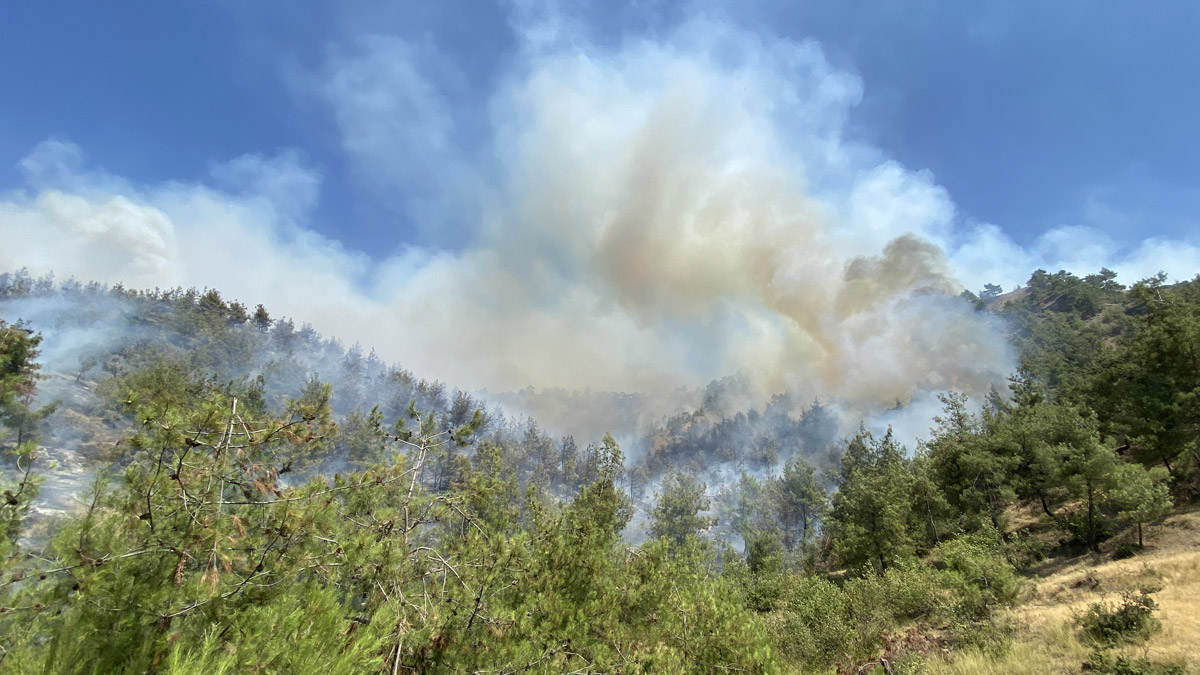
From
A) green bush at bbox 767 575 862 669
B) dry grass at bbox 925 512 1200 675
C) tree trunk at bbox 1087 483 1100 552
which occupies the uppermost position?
tree trunk at bbox 1087 483 1100 552

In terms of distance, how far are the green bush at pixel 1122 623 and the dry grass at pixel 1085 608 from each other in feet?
0.85

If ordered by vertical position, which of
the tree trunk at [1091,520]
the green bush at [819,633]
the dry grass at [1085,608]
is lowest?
the green bush at [819,633]

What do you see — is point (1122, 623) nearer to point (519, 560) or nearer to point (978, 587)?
point (978, 587)

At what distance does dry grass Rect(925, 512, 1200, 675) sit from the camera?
36.0ft

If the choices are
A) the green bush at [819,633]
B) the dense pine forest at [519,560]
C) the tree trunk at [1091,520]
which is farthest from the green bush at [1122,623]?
the tree trunk at [1091,520]

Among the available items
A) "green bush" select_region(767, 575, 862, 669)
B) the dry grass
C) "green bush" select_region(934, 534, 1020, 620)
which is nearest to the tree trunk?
the dry grass

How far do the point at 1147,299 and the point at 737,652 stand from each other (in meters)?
49.3

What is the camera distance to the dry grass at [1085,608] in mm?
10977

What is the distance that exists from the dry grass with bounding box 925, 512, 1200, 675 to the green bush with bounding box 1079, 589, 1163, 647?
0.85 feet

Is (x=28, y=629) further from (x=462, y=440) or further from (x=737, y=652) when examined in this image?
(x=737, y=652)

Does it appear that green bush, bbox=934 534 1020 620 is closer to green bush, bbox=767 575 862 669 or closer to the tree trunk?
green bush, bbox=767 575 862 669

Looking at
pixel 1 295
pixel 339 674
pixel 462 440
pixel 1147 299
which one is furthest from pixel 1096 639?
pixel 1 295

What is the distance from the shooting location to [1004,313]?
136m

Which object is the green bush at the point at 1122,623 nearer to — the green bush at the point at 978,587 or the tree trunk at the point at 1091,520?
the green bush at the point at 978,587
